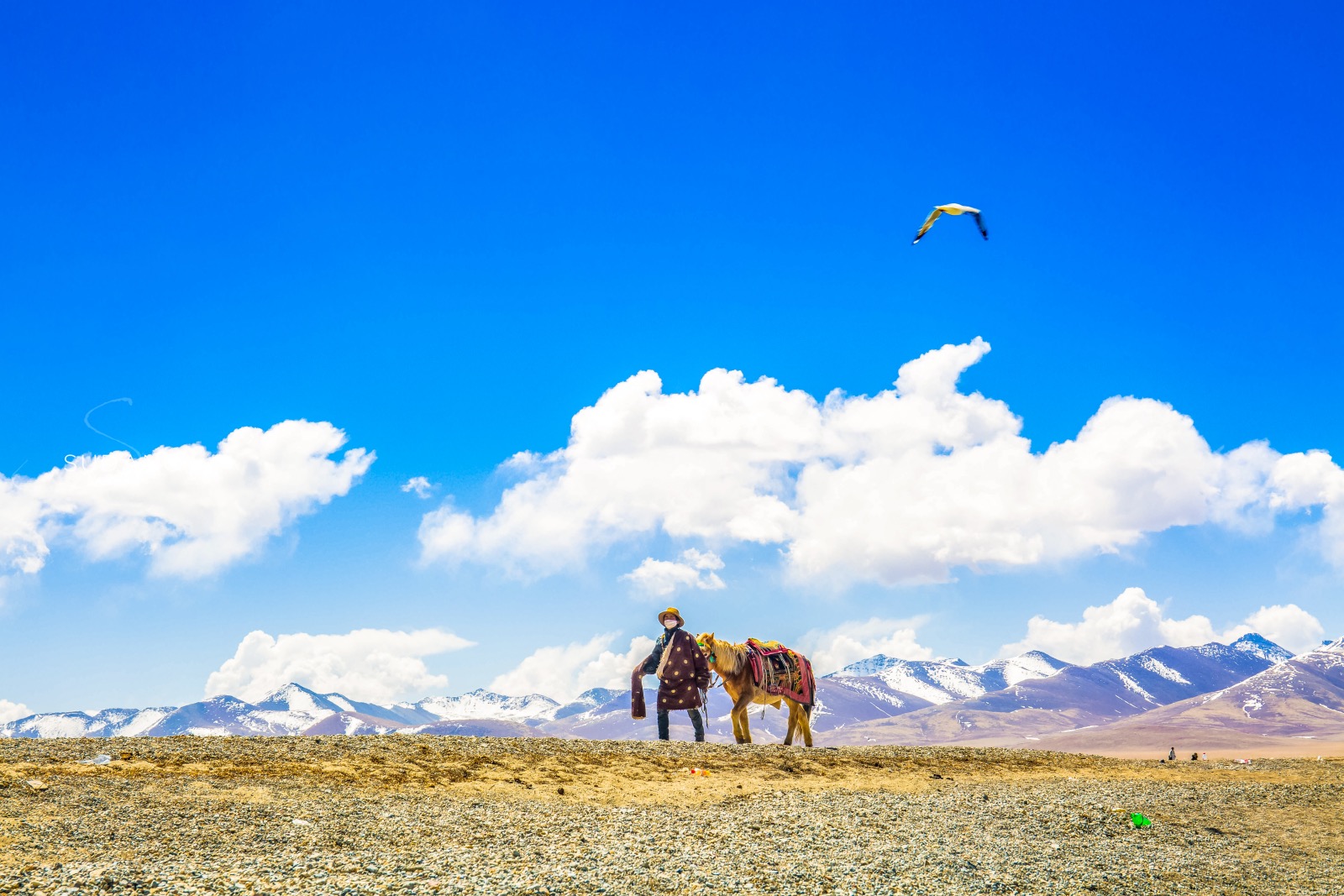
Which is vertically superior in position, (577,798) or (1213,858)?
→ (577,798)

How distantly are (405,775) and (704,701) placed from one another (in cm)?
1246

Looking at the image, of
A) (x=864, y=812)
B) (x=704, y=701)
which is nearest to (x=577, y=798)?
(x=864, y=812)

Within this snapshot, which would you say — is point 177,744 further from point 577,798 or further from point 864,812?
point 864,812

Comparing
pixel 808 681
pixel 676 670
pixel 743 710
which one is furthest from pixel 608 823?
pixel 808 681

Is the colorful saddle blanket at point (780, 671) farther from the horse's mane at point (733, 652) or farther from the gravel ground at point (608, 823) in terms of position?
the gravel ground at point (608, 823)

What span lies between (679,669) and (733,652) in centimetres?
237

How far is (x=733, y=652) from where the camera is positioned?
106 feet

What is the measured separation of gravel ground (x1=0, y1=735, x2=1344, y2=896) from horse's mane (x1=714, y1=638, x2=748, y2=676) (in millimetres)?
6450

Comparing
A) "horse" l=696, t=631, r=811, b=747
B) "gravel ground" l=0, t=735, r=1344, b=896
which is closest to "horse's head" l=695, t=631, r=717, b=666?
"horse" l=696, t=631, r=811, b=747

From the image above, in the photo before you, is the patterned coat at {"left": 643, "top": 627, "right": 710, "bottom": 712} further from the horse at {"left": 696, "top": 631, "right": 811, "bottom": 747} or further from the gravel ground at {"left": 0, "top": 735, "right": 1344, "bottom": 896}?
the gravel ground at {"left": 0, "top": 735, "right": 1344, "bottom": 896}

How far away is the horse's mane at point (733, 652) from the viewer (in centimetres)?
3195

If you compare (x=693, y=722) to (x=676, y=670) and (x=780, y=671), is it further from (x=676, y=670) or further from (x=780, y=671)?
(x=780, y=671)

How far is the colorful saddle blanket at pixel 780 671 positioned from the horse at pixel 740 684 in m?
0.14

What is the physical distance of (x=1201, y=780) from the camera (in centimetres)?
2627
